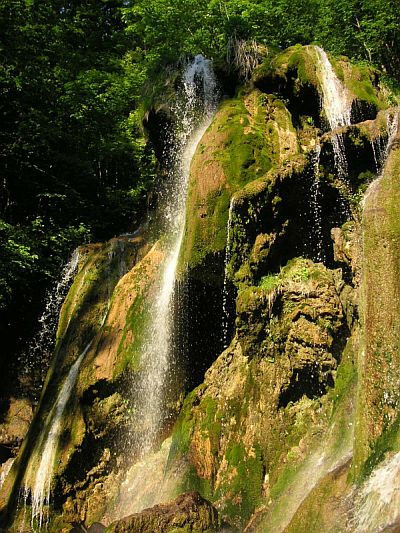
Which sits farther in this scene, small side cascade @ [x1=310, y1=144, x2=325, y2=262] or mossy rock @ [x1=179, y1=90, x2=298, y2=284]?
mossy rock @ [x1=179, y1=90, x2=298, y2=284]

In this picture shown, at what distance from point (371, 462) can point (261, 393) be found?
3.43 meters

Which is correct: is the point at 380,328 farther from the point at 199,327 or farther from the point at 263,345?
the point at 199,327

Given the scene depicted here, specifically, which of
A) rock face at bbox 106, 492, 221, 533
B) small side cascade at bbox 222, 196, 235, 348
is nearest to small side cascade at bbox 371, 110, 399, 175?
small side cascade at bbox 222, 196, 235, 348

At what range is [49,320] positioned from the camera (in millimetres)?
17312

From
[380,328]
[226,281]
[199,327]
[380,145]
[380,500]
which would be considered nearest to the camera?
[380,500]

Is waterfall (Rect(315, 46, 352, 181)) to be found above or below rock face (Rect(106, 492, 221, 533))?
above

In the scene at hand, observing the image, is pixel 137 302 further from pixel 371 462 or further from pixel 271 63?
pixel 371 462

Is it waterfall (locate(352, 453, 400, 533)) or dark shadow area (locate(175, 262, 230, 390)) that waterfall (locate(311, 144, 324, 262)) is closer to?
dark shadow area (locate(175, 262, 230, 390))

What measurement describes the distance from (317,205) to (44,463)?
7.19 metres

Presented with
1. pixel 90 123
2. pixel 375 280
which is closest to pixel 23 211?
pixel 90 123

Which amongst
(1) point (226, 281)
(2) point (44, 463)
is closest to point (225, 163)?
(1) point (226, 281)

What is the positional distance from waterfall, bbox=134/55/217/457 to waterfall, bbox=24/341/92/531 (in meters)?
1.73

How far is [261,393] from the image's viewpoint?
335 inches

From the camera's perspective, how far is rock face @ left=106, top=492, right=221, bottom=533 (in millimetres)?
7000
